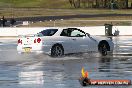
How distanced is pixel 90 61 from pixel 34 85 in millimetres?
8484

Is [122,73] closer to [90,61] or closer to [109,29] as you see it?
[90,61]

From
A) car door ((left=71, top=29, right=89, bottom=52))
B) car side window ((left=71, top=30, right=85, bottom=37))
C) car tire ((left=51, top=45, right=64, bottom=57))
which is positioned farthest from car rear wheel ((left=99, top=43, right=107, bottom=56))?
car tire ((left=51, top=45, right=64, bottom=57))

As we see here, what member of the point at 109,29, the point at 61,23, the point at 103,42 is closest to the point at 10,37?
the point at 109,29

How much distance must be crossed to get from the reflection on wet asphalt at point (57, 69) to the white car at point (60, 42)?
1.34 ft

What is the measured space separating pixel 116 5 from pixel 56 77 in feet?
326

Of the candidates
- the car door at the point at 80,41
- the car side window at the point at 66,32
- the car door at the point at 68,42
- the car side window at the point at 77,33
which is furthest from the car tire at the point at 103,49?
the car side window at the point at 66,32

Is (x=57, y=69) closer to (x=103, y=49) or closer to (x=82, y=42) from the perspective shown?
(x=82, y=42)

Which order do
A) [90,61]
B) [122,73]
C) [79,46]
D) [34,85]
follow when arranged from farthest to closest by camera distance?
[79,46]
[90,61]
[122,73]
[34,85]

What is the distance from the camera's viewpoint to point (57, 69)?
63.3 ft

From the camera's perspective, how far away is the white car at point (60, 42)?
79.2 ft

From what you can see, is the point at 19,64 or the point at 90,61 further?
the point at 90,61

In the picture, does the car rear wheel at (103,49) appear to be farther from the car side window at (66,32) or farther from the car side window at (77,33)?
the car side window at (66,32)

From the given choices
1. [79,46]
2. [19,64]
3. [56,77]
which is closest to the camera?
[56,77]

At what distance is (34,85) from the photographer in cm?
1477
